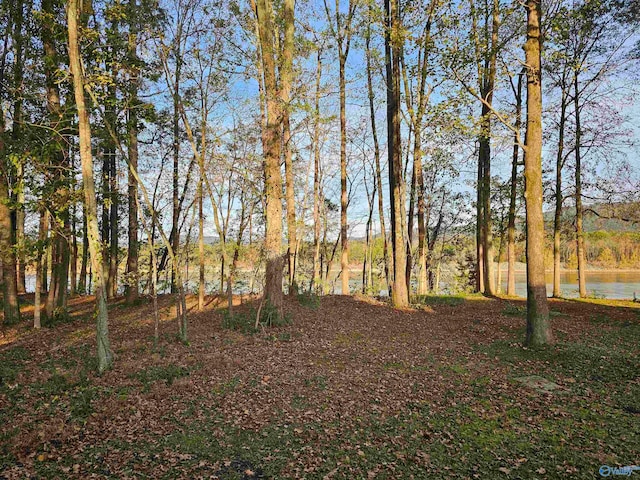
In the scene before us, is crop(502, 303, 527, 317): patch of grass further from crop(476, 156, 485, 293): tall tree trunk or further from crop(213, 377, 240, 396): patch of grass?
crop(213, 377, 240, 396): patch of grass

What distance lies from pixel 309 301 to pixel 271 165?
591 centimetres

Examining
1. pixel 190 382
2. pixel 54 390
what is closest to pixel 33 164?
pixel 54 390

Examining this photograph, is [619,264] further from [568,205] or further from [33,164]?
[33,164]

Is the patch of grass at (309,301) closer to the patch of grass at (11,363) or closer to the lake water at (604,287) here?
the patch of grass at (11,363)

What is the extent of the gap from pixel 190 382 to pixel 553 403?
5700 millimetres

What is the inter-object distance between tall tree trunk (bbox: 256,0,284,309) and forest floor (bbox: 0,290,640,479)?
4.57ft

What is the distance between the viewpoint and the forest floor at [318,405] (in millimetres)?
4023

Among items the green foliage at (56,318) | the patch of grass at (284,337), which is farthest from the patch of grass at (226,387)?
the green foliage at (56,318)

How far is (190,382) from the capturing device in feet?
20.2

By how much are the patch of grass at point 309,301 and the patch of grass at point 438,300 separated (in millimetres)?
3925

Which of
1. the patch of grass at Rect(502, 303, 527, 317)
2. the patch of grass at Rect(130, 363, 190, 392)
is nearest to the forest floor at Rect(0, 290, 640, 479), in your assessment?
the patch of grass at Rect(130, 363, 190, 392)

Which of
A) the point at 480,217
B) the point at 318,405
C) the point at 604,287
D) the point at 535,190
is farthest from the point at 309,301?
the point at 604,287

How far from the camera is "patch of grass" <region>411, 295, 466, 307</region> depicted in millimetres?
14641

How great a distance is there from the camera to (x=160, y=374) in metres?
6.41
